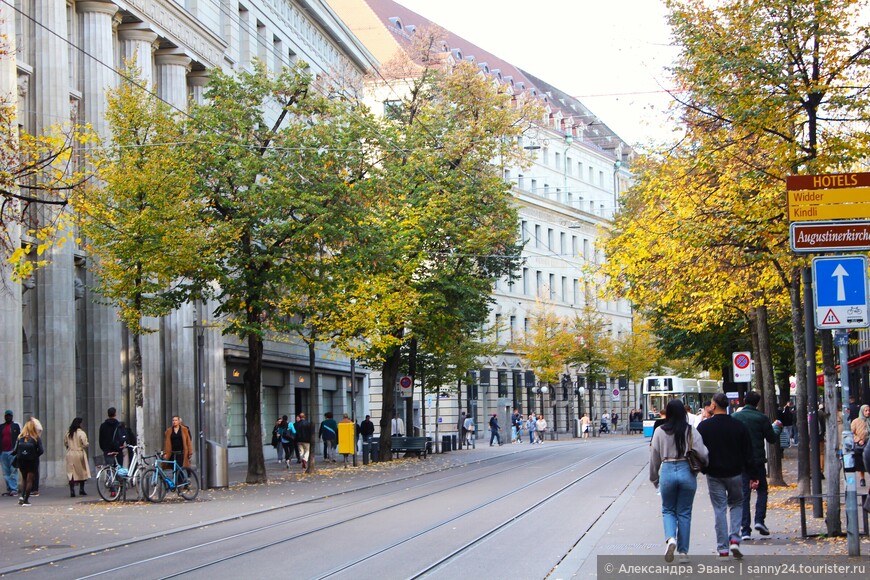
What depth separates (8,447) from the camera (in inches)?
1051

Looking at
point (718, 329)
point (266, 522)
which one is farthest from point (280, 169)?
point (718, 329)

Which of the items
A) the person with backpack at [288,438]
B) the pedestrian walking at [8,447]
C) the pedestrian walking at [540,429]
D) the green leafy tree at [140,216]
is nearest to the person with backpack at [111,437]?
the pedestrian walking at [8,447]

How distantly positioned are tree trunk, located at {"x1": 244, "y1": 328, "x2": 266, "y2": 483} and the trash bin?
6.99ft

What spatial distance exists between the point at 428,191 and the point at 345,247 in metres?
11.0

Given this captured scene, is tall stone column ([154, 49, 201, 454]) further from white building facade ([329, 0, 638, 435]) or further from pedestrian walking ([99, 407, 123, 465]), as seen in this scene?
white building facade ([329, 0, 638, 435])

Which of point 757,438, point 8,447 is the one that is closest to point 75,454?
point 8,447

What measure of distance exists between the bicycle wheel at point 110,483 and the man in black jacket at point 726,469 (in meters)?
14.9

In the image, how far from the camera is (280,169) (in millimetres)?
30203

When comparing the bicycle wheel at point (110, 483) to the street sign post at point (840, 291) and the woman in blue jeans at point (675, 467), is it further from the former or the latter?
the street sign post at point (840, 291)

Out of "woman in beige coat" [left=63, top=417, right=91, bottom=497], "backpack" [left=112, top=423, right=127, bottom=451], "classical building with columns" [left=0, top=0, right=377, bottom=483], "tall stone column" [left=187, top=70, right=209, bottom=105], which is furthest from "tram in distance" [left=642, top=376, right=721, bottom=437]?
"woman in beige coat" [left=63, top=417, right=91, bottom=497]

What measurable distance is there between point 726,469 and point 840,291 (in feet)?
7.86

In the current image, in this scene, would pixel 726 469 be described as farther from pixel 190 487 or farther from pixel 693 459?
pixel 190 487

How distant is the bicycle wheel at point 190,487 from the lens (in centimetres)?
2533

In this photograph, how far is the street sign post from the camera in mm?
13914
